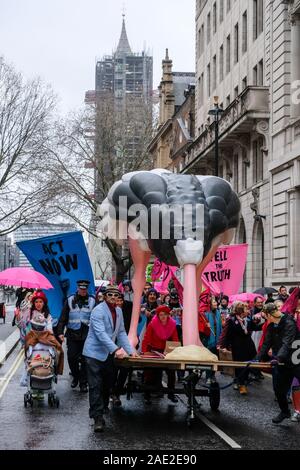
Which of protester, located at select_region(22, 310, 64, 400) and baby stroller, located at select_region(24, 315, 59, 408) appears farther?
protester, located at select_region(22, 310, 64, 400)

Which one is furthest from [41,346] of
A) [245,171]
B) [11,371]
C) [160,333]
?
[245,171]

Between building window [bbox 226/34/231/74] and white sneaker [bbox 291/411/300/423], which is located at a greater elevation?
building window [bbox 226/34/231/74]

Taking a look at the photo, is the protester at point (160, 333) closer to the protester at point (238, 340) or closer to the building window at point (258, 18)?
the protester at point (238, 340)

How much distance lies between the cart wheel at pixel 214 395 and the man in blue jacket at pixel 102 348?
170 centimetres

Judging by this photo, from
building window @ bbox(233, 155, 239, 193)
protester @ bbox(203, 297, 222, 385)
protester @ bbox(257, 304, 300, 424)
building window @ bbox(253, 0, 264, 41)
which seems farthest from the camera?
building window @ bbox(233, 155, 239, 193)

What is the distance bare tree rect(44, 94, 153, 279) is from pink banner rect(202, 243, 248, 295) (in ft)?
111

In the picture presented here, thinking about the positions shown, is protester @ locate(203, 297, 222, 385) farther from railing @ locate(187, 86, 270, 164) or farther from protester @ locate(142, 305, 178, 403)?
railing @ locate(187, 86, 270, 164)

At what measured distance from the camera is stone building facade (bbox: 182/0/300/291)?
2923 cm

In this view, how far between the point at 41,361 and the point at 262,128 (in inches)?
868

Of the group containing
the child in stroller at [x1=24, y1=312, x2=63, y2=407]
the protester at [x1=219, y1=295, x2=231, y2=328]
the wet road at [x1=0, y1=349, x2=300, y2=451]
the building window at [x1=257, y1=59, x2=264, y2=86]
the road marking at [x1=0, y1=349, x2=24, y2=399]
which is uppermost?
the building window at [x1=257, y1=59, x2=264, y2=86]

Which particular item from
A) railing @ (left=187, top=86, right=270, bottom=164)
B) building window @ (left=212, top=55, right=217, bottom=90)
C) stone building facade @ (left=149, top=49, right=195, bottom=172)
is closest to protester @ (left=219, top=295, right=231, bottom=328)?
railing @ (left=187, top=86, right=270, bottom=164)

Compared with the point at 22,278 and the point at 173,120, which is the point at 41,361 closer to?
the point at 22,278

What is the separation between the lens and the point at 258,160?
3469 centimetres

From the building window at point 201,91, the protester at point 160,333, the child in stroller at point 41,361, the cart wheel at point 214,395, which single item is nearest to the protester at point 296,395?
the cart wheel at point 214,395
